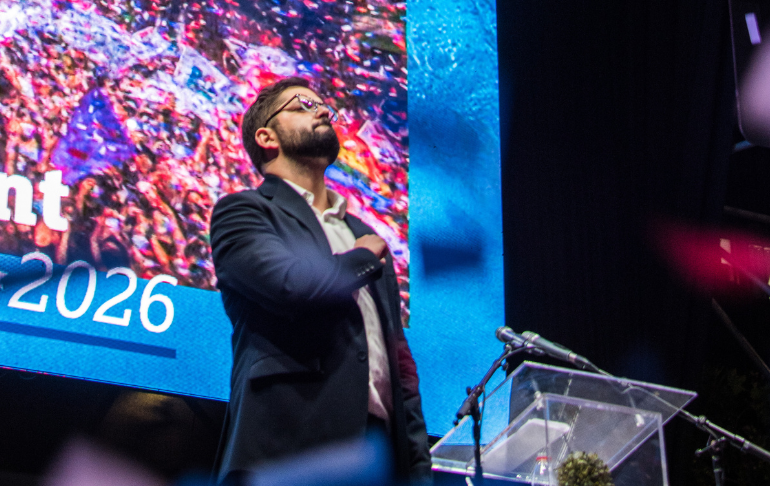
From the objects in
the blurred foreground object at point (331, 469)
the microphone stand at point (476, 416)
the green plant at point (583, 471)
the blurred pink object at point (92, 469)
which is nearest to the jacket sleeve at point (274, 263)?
the blurred foreground object at point (331, 469)

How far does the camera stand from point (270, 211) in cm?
170

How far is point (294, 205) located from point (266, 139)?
1.15 feet

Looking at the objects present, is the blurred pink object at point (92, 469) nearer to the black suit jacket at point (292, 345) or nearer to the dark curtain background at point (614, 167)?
the black suit jacket at point (292, 345)

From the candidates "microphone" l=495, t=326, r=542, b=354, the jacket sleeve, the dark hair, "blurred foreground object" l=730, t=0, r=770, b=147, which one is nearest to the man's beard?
the dark hair

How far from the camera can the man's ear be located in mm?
2000

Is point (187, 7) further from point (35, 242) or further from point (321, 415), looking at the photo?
point (321, 415)

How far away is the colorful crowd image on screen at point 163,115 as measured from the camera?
2348 mm

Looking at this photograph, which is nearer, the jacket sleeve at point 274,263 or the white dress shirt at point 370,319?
the jacket sleeve at point 274,263

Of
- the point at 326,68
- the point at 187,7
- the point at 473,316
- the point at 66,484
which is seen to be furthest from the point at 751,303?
the point at 66,484

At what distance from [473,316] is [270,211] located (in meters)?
1.38

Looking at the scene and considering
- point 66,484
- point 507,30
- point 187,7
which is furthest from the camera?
point 507,30

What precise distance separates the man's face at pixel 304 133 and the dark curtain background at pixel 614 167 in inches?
56.4

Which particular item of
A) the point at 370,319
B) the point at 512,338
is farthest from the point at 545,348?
the point at 370,319

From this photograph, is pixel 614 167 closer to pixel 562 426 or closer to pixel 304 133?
pixel 562 426
